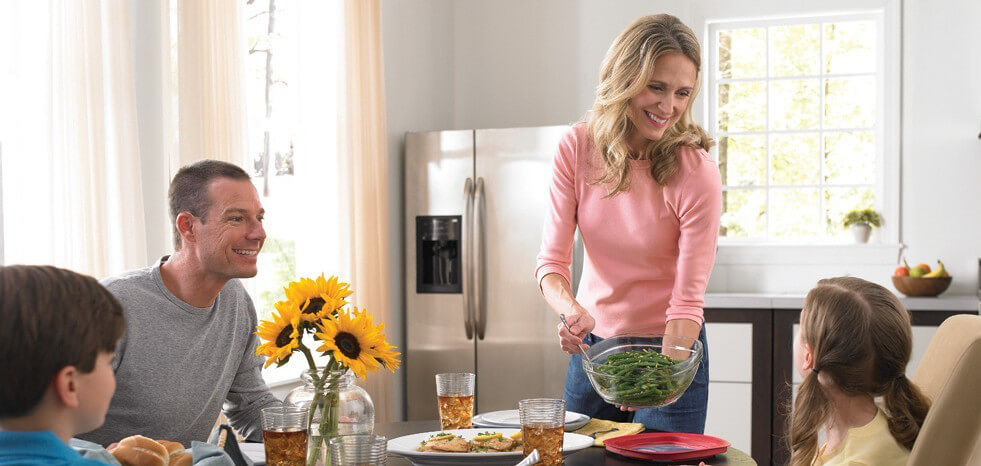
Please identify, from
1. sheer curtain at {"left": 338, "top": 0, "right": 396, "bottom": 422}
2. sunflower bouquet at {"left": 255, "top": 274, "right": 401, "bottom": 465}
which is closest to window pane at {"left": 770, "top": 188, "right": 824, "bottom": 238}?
sheer curtain at {"left": 338, "top": 0, "right": 396, "bottom": 422}

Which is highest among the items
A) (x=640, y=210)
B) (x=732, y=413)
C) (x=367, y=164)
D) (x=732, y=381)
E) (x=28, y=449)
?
(x=367, y=164)

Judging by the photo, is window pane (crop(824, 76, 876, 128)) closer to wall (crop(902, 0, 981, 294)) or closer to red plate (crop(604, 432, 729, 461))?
wall (crop(902, 0, 981, 294))

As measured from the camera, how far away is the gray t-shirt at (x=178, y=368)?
188 cm

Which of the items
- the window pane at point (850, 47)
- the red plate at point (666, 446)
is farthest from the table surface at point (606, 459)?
the window pane at point (850, 47)

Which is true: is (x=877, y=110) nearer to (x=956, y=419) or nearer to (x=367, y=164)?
(x=367, y=164)

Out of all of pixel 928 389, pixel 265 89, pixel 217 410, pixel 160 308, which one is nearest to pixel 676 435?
pixel 928 389

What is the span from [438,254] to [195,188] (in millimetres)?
2500

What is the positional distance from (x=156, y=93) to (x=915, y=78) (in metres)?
3.49

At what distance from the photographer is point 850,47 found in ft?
15.9

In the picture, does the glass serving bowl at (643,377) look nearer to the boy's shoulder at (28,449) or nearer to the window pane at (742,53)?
the boy's shoulder at (28,449)

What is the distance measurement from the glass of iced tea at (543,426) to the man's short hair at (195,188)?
2.89 feet

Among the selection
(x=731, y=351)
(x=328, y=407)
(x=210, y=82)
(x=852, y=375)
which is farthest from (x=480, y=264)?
(x=328, y=407)

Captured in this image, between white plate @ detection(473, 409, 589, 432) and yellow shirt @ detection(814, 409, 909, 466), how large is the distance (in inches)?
17.7

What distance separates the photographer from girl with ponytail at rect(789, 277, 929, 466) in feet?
5.68
